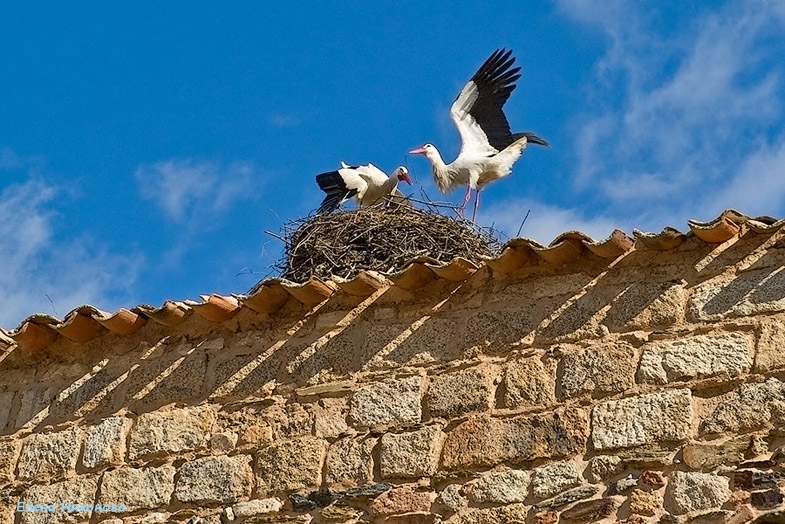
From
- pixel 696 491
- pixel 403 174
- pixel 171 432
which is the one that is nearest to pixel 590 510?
pixel 696 491

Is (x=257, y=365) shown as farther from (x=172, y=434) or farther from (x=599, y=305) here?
(x=599, y=305)

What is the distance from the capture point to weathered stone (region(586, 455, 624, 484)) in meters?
4.63

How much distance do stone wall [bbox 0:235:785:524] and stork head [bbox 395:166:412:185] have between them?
3.93 m

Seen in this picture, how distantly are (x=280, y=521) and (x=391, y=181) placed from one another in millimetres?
4814

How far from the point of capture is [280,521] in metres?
5.16

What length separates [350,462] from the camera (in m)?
5.17

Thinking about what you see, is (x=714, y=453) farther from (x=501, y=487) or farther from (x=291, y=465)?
(x=291, y=465)

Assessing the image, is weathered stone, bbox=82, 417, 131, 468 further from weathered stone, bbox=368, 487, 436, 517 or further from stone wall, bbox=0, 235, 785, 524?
weathered stone, bbox=368, 487, 436, 517

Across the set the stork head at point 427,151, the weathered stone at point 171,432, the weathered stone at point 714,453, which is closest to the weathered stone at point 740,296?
the weathered stone at point 714,453

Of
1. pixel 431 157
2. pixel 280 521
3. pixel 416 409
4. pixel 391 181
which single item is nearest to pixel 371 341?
pixel 416 409

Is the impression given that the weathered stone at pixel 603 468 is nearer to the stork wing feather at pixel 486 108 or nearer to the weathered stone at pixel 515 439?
the weathered stone at pixel 515 439

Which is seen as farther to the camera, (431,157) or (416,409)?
(431,157)

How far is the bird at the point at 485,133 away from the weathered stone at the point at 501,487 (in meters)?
5.17

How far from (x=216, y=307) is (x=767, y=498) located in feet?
8.50
